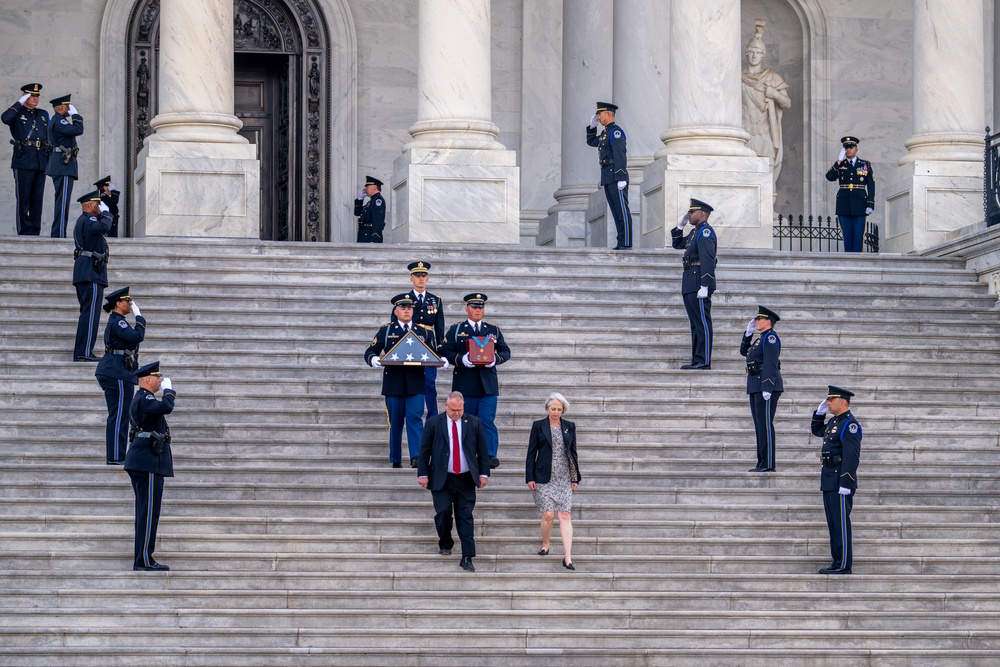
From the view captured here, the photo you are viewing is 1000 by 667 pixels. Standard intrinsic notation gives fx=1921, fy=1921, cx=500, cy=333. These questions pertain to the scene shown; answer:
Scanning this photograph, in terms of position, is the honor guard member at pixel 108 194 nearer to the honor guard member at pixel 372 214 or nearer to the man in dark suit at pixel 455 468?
the honor guard member at pixel 372 214

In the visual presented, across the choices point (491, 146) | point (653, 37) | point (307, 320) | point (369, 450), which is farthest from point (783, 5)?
point (369, 450)

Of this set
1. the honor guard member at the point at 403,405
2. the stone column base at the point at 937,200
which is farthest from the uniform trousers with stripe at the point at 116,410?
the stone column base at the point at 937,200

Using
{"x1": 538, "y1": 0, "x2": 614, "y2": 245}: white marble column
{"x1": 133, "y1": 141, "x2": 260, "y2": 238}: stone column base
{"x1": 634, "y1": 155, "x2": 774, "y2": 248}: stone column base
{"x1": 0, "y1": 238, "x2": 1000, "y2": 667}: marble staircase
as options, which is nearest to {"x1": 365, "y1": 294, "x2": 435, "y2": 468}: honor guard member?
{"x1": 0, "y1": 238, "x2": 1000, "y2": 667}: marble staircase

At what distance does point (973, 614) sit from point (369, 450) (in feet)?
19.3

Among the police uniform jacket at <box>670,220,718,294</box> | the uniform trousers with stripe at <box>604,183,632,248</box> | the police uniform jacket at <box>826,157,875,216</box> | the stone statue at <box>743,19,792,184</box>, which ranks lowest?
the police uniform jacket at <box>670,220,718,294</box>

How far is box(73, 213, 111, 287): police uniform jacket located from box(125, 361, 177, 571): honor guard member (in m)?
3.82

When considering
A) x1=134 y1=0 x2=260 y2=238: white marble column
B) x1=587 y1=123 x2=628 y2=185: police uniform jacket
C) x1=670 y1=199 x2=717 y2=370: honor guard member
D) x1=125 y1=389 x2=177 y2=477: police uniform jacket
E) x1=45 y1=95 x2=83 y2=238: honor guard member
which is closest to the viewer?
x1=125 y1=389 x2=177 y2=477: police uniform jacket

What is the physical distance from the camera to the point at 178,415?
18984 millimetres

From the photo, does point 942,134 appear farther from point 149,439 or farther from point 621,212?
point 149,439

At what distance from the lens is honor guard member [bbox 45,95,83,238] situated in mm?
23641

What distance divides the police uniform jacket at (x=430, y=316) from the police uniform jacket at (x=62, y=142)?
6720 millimetres

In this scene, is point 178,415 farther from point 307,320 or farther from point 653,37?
point 653,37

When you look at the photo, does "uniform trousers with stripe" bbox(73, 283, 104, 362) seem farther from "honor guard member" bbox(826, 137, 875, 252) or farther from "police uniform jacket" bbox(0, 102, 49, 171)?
"honor guard member" bbox(826, 137, 875, 252)

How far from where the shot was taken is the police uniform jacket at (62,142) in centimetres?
2364
